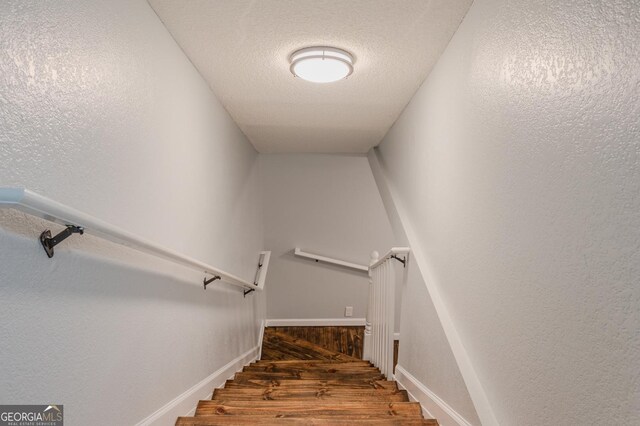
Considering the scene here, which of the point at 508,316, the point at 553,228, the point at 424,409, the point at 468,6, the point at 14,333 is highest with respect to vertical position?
the point at 468,6

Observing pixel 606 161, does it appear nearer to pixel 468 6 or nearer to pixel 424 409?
pixel 468 6

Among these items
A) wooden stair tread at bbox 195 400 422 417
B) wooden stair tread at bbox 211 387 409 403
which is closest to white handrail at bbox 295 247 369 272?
wooden stair tread at bbox 211 387 409 403

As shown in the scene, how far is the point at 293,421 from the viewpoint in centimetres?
185

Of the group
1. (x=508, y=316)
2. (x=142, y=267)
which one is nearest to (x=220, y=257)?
(x=142, y=267)

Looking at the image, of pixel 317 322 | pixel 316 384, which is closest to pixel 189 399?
pixel 316 384

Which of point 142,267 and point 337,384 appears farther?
point 337,384

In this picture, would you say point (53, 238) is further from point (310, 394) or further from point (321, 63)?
point (310, 394)

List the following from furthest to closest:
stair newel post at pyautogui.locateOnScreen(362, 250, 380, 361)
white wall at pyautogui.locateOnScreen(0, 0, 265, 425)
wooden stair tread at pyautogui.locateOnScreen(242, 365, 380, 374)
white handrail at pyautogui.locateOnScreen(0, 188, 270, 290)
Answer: stair newel post at pyautogui.locateOnScreen(362, 250, 380, 361), wooden stair tread at pyautogui.locateOnScreen(242, 365, 380, 374), white wall at pyautogui.locateOnScreen(0, 0, 265, 425), white handrail at pyautogui.locateOnScreen(0, 188, 270, 290)

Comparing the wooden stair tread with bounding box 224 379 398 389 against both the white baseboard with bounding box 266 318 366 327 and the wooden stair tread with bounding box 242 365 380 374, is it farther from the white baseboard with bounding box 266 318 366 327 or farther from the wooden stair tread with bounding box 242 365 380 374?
the white baseboard with bounding box 266 318 366 327

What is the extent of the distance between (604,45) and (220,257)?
8.12ft

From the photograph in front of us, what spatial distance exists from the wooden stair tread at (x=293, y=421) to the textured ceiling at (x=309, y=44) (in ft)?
5.51

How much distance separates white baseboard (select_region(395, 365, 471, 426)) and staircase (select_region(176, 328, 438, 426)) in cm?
4

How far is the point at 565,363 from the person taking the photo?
1141 millimetres

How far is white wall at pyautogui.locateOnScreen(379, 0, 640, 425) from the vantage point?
936 mm
